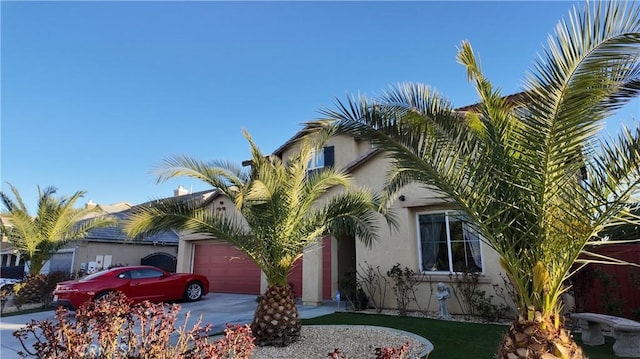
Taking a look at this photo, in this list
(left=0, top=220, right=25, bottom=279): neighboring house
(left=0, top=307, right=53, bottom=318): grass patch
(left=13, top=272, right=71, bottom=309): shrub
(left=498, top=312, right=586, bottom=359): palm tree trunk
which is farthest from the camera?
(left=0, top=220, right=25, bottom=279): neighboring house

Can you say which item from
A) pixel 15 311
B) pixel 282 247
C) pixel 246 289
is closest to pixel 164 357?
pixel 282 247

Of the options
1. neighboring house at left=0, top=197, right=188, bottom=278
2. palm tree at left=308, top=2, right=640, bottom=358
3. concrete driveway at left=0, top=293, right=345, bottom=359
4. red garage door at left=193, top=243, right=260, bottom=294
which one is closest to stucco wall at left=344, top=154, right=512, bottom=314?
concrete driveway at left=0, top=293, right=345, bottom=359

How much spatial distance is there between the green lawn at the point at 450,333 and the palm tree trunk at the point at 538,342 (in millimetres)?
2418

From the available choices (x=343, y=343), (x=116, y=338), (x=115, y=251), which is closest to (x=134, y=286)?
(x=343, y=343)

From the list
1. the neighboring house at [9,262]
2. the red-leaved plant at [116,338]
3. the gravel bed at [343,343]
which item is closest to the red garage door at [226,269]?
the gravel bed at [343,343]

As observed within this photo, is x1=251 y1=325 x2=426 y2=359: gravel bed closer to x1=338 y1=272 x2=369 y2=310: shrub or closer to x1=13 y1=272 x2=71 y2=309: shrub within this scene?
x1=338 y1=272 x2=369 y2=310: shrub

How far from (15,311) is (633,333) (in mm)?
18896

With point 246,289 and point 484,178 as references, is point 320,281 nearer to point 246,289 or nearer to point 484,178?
point 246,289

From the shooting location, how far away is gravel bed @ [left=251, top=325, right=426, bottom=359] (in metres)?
6.67

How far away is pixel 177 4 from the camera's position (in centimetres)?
988

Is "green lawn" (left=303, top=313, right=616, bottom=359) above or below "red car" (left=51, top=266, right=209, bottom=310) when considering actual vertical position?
below

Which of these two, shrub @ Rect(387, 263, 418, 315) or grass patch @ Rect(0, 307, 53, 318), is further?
grass patch @ Rect(0, 307, 53, 318)

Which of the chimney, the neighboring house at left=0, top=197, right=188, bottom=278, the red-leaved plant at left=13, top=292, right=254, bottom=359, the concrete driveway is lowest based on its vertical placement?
the concrete driveway

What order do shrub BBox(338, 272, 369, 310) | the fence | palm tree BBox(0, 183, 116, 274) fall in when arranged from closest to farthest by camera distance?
the fence
shrub BBox(338, 272, 369, 310)
palm tree BBox(0, 183, 116, 274)
